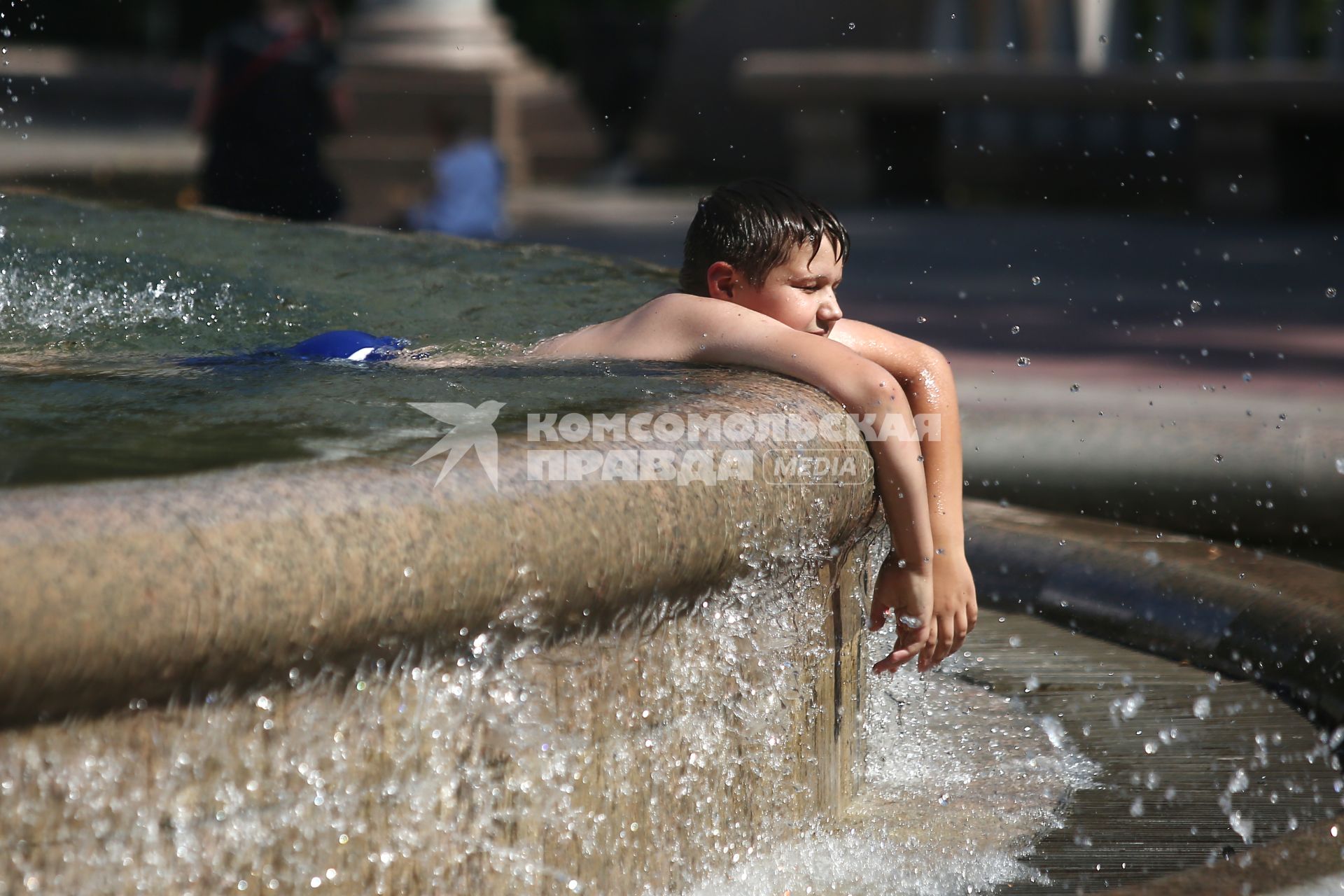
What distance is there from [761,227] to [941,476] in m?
0.51

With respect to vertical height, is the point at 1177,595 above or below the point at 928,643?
below

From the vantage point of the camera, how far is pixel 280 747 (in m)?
1.76

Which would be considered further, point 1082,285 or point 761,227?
point 1082,285

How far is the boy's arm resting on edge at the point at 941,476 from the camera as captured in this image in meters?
2.44

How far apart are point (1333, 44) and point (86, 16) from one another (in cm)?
2018

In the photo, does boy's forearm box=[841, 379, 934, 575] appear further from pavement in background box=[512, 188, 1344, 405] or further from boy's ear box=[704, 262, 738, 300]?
pavement in background box=[512, 188, 1344, 405]

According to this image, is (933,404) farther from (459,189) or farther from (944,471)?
(459,189)

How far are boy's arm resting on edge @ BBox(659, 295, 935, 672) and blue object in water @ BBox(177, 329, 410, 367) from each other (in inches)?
22.0

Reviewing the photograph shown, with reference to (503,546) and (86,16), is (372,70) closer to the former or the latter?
(503,546)

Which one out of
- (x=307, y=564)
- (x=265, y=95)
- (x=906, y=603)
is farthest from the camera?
(x=265, y=95)

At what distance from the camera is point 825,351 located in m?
2.37

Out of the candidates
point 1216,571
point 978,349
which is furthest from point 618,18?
point 1216,571

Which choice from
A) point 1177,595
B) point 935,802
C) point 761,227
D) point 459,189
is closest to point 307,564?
point 761,227

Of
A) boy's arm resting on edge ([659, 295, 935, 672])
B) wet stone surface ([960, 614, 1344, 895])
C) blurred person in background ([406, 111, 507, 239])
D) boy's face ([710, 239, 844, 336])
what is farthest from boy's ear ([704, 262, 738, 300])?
blurred person in background ([406, 111, 507, 239])
